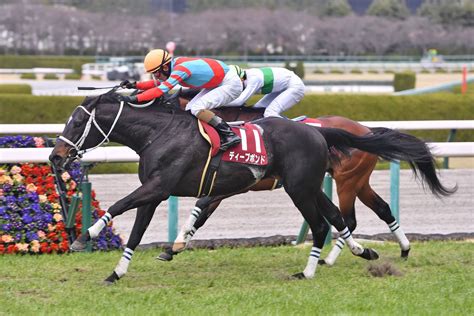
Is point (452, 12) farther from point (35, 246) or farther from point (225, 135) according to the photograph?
point (225, 135)

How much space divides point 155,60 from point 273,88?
1457 mm

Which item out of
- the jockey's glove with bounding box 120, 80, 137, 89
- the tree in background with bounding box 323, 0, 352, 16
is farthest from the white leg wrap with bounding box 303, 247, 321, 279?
the tree in background with bounding box 323, 0, 352, 16

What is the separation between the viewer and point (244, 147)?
6.67 m

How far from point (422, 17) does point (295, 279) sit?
56890mm

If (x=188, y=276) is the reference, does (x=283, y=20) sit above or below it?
below

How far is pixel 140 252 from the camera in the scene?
7762mm

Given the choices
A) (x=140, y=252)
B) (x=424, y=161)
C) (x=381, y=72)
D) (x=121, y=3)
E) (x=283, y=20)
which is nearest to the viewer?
(x=424, y=161)

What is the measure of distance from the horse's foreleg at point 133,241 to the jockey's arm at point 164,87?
69 cm

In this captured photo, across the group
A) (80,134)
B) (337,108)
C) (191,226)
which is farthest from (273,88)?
(337,108)

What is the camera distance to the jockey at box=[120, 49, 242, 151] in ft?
21.7

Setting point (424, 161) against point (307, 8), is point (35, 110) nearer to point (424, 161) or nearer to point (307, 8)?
point (424, 161)

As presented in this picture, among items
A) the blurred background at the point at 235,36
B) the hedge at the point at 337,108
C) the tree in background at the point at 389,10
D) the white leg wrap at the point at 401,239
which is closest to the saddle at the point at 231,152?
the white leg wrap at the point at 401,239

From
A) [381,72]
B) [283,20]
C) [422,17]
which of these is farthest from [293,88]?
[422,17]

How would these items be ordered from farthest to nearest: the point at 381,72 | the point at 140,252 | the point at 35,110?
the point at 381,72 → the point at 35,110 → the point at 140,252
